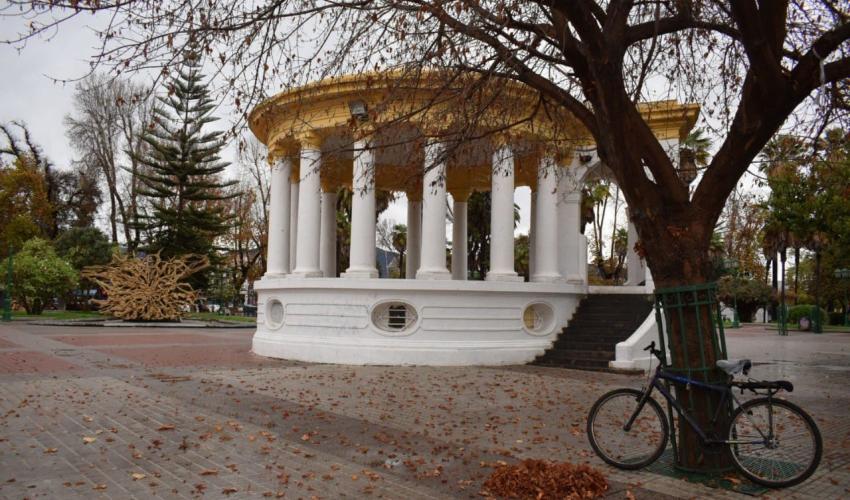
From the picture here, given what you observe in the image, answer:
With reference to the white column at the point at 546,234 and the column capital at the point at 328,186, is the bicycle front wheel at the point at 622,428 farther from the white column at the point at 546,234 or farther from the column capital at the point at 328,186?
the column capital at the point at 328,186

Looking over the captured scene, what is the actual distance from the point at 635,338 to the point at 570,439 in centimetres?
778

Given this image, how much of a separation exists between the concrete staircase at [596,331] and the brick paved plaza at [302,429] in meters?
1.02

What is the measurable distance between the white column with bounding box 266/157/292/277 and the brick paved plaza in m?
4.11

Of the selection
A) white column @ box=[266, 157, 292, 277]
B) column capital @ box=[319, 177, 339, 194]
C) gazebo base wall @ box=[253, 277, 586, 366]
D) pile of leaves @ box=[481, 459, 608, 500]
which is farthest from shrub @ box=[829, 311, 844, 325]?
A: pile of leaves @ box=[481, 459, 608, 500]

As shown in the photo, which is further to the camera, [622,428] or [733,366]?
[622,428]

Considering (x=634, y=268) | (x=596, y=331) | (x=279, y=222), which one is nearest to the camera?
(x=596, y=331)

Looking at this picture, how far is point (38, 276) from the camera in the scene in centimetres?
3722

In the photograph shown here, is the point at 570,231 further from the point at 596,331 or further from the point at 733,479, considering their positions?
the point at 733,479

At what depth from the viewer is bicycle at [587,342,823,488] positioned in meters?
5.44

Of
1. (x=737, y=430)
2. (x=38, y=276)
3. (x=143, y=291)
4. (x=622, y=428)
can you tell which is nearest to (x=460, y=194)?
(x=622, y=428)

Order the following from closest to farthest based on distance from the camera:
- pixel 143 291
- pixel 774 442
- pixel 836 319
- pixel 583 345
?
pixel 774 442
pixel 583 345
pixel 143 291
pixel 836 319

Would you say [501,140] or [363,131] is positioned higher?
[501,140]

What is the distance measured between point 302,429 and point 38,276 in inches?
1404

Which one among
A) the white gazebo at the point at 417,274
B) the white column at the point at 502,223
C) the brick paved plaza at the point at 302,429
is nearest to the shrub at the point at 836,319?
the white gazebo at the point at 417,274
